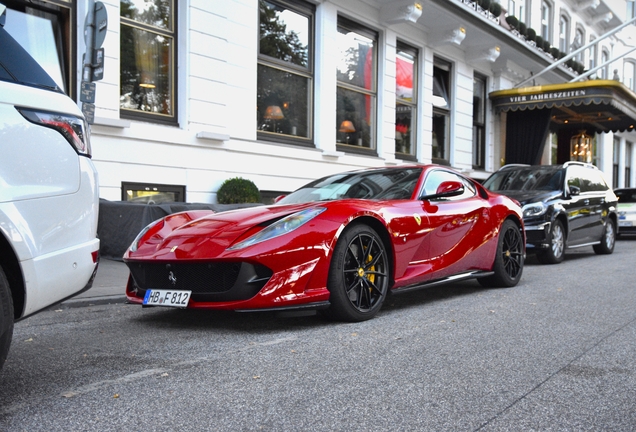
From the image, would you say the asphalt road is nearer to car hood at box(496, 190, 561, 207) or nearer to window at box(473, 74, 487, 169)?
car hood at box(496, 190, 561, 207)

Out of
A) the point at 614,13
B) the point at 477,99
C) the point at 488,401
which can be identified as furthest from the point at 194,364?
the point at 614,13

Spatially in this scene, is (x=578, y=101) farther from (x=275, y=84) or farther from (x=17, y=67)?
(x=17, y=67)

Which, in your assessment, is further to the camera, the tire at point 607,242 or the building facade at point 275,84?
the tire at point 607,242

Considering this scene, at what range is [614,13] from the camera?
32.8m

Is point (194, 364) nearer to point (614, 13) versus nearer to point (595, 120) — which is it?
point (595, 120)

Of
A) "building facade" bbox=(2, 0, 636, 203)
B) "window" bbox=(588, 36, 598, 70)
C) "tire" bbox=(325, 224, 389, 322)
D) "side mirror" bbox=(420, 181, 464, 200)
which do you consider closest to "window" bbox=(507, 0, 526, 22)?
"building facade" bbox=(2, 0, 636, 203)

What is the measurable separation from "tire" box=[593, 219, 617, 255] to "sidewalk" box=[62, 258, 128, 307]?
8952mm

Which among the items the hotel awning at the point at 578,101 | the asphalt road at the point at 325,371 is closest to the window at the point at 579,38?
the hotel awning at the point at 578,101

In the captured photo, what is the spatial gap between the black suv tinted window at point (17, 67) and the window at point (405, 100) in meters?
14.0

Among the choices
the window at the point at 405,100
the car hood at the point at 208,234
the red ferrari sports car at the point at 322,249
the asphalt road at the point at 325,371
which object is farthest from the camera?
the window at the point at 405,100

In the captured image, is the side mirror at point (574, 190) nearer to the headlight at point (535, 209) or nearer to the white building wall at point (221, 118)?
the headlight at point (535, 209)

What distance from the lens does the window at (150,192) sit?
10172 mm

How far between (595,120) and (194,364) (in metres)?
23.9

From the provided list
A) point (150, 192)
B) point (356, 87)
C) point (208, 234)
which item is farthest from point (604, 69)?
point (208, 234)
